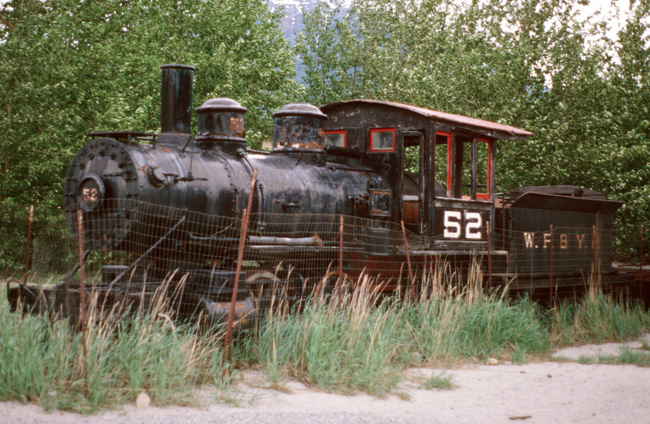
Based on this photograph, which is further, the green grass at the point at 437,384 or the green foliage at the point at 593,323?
the green foliage at the point at 593,323

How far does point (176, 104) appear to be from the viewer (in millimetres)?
8445

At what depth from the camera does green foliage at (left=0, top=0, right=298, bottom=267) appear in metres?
15.2

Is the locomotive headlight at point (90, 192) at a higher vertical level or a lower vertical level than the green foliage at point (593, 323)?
higher

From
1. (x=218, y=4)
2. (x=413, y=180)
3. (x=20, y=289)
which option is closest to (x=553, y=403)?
(x=413, y=180)

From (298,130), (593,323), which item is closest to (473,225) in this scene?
(593,323)

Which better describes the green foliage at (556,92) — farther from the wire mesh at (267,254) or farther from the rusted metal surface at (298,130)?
the rusted metal surface at (298,130)

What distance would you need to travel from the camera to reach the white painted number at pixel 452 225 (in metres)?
10.2

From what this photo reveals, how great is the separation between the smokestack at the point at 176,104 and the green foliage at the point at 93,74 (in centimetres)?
624

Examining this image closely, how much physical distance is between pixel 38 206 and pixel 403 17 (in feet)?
77.2

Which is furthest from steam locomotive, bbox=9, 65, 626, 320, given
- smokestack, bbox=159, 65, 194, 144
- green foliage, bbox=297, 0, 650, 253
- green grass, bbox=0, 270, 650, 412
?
green foliage, bbox=297, 0, 650, 253

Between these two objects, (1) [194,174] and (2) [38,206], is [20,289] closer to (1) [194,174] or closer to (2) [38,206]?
(1) [194,174]

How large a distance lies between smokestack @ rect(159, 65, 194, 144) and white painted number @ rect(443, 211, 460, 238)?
3967 millimetres

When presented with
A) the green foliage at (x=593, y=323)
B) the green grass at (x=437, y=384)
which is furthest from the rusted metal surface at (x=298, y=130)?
the green foliage at (x=593, y=323)

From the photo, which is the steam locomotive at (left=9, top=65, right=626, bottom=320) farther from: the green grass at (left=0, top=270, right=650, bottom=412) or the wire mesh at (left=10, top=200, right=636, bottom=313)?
the green grass at (left=0, top=270, right=650, bottom=412)
